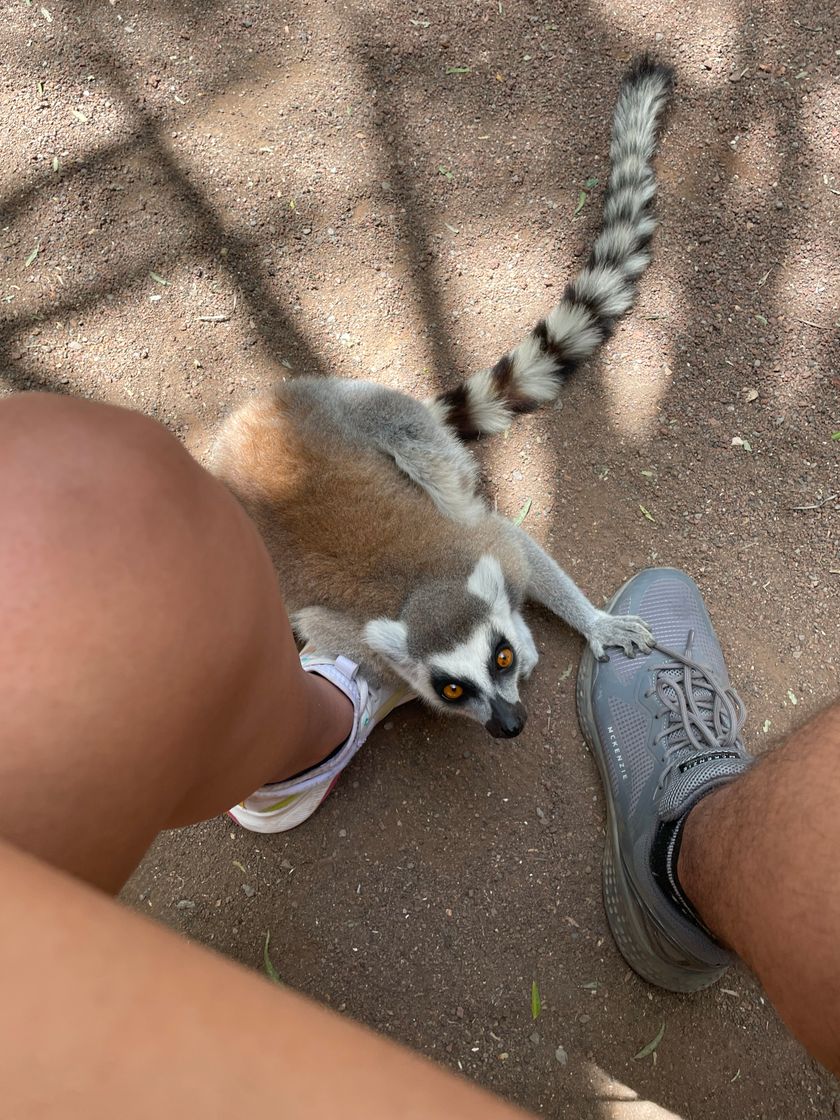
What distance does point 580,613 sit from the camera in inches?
98.7

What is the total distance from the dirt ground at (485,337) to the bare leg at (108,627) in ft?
4.74

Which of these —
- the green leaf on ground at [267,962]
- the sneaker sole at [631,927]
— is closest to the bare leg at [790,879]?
the sneaker sole at [631,927]

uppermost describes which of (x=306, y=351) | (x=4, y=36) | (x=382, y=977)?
(x=4, y=36)

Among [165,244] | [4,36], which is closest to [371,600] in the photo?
[165,244]

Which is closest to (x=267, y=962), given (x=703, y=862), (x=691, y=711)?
(x=703, y=862)

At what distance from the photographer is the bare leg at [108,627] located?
948 mm

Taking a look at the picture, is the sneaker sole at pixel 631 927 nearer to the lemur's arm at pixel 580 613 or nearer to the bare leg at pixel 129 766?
the lemur's arm at pixel 580 613

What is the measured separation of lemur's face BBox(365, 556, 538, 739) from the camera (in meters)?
2.33

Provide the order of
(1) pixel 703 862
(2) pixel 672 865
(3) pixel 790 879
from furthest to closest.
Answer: (2) pixel 672 865 → (1) pixel 703 862 → (3) pixel 790 879

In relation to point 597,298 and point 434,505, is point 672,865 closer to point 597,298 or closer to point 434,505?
point 434,505

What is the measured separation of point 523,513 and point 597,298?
2.74 ft

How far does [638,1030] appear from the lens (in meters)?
2.20

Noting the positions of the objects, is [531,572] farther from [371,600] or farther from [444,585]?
[371,600]

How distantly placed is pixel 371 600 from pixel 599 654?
2.62ft
